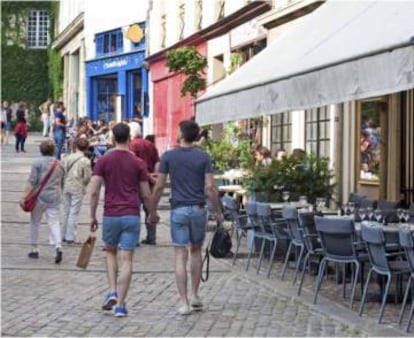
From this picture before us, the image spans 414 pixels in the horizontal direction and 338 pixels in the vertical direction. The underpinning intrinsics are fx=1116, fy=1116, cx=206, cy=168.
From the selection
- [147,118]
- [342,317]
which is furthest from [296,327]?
[147,118]

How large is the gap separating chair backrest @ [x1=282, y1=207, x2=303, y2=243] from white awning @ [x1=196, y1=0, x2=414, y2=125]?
3.79ft

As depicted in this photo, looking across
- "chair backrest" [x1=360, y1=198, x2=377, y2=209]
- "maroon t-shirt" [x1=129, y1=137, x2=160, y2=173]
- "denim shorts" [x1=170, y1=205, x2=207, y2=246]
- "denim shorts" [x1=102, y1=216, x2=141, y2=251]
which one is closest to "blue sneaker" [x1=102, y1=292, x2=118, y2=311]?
"denim shorts" [x1=102, y1=216, x2=141, y2=251]

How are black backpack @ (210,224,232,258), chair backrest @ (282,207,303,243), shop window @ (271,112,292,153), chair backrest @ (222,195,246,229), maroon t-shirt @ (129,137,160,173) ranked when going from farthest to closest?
shop window @ (271,112,292,153)
maroon t-shirt @ (129,137,160,173)
chair backrest @ (222,195,246,229)
chair backrest @ (282,207,303,243)
black backpack @ (210,224,232,258)

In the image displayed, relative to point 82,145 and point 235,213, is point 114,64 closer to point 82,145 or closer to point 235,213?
point 82,145

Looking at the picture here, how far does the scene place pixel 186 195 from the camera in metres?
10.8

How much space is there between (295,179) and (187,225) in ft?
17.4

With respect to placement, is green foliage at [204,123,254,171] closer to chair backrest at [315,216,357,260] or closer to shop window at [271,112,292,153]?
shop window at [271,112,292,153]

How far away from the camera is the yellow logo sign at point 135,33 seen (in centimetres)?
4359

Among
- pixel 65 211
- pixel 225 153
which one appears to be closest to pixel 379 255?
pixel 65 211

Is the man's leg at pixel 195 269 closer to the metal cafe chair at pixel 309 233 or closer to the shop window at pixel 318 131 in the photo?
the metal cafe chair at pixel 309 233

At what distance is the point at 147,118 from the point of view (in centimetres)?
4241

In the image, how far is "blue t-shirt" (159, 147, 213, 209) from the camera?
426 inches

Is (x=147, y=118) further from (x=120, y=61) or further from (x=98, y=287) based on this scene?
(x=98, y=287)

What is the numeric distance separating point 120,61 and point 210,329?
128 ft
